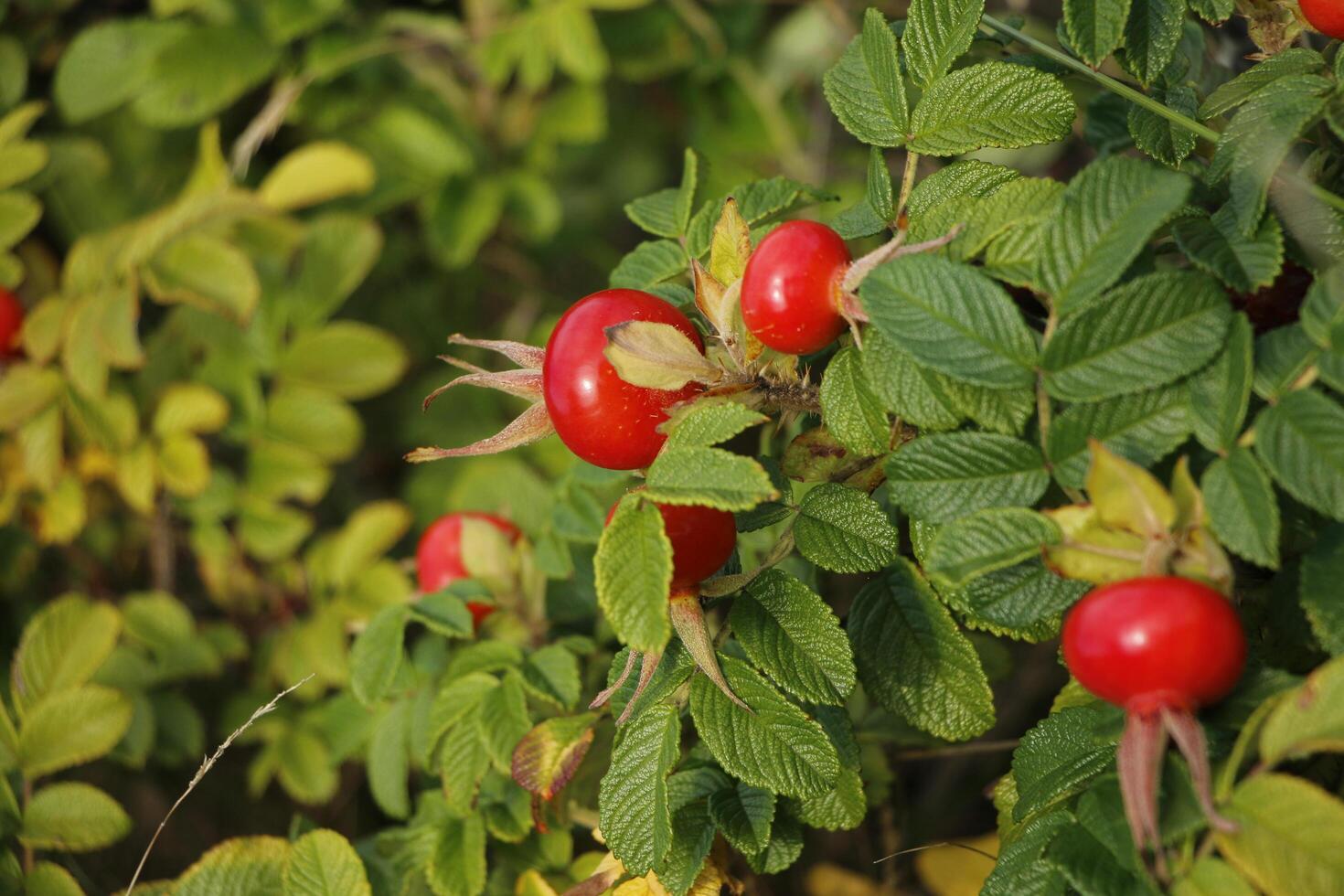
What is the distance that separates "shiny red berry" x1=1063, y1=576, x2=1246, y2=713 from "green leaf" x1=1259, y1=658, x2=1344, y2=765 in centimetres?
3

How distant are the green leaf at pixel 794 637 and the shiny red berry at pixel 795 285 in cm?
17

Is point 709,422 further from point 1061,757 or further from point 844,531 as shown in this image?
point 1061,757

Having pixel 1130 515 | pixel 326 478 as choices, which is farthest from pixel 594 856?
pixel 326 478

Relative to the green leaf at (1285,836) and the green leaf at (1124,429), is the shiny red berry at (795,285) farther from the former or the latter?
the green leaf at (1285,836)

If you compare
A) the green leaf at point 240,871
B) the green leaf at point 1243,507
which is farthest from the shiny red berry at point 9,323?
the green leaf at point 1243,507

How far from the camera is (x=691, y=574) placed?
0.67 metres

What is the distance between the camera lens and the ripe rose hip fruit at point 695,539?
653 mm

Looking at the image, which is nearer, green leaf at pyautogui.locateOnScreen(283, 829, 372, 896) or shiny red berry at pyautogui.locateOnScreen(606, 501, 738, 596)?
shiny red berry at pyautogui.locateOnScreen(606, 501, 738, 596)

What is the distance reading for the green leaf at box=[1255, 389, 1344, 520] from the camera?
51 cm

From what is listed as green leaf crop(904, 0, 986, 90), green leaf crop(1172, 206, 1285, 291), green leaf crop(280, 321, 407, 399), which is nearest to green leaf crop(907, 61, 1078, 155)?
green leaf crop(904, 0, 986, 90)

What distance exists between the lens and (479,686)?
0.87m

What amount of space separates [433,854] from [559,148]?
53.1 inches

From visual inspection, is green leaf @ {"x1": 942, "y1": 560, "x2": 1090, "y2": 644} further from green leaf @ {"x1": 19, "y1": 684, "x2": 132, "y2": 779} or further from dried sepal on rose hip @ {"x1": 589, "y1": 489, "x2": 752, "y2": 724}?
green leaf @ {"x1": 19, "y1": 684, "x2": 132, "y2": 779}

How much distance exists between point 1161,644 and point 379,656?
2.01ft
